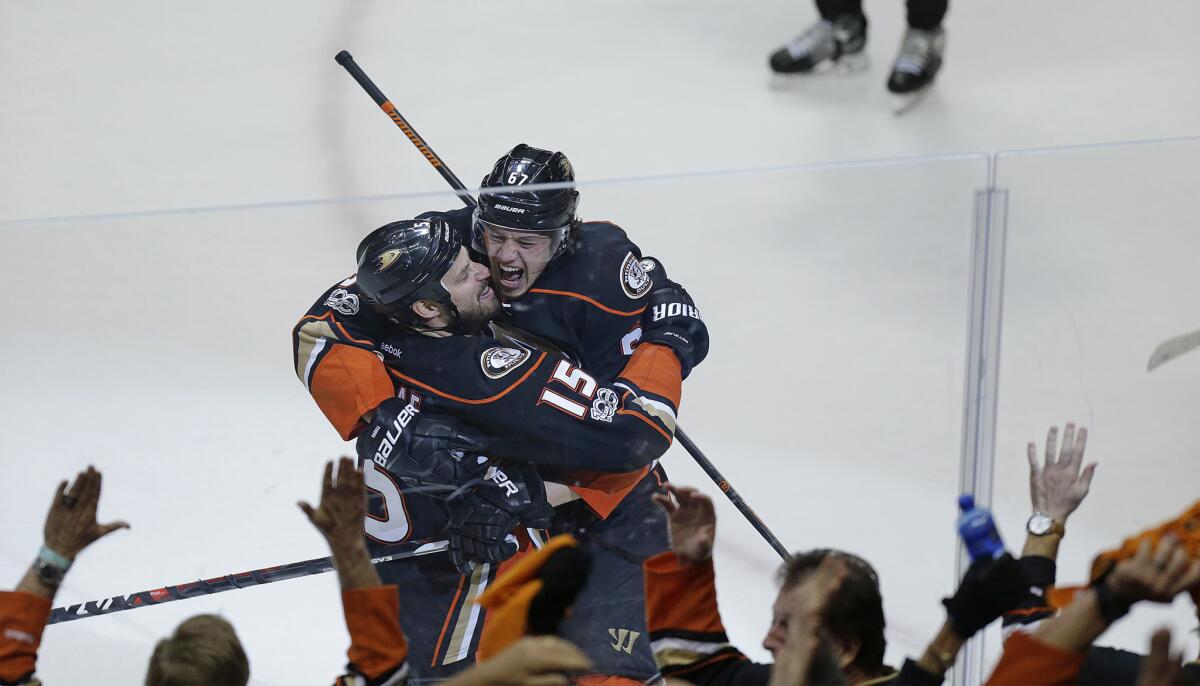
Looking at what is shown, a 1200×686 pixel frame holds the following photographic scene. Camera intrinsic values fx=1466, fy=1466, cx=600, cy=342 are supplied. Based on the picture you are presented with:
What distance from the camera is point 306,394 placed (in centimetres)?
203

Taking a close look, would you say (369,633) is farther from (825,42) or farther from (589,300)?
(825,42)

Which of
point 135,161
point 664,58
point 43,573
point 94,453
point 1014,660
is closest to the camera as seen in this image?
point 1014,660

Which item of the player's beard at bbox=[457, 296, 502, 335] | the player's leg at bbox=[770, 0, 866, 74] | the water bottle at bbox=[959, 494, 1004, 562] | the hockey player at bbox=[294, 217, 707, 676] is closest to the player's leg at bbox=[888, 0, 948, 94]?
the player's leg at bbox=[770, 0, 866, 74]

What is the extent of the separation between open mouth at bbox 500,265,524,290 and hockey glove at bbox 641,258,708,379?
0.17 meters

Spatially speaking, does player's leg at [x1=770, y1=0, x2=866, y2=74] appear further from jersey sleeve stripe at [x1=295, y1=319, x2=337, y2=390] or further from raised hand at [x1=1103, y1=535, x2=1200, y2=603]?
raised hand at [x1=1103, y1=535, x2=1200, y2=603]

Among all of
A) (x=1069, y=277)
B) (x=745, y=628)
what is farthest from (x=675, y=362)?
(x=1069, y=277)

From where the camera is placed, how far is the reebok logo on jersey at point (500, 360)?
6.22 feet

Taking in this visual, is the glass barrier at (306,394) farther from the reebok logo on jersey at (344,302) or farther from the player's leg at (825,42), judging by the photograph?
the player's leg at (825,42)

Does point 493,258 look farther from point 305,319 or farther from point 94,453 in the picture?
point 94,453

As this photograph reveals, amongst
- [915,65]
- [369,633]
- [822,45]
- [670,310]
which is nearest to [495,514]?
[670,310]

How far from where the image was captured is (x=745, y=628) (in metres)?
2.11

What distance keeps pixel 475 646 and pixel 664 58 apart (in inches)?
111

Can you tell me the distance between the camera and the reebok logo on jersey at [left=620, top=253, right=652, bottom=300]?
199cm

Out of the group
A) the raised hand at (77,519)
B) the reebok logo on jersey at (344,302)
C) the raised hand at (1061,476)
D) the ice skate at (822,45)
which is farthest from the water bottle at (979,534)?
the ice skate at (822,45)
